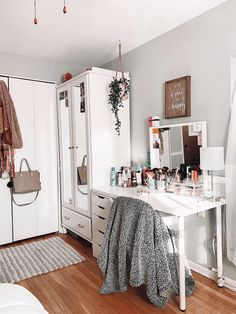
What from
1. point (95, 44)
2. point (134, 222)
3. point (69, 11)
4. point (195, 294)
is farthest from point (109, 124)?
point (195, 294)

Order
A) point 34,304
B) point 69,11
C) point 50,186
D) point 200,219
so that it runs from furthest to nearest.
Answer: point 50,186, point 200,219, point 69,11, point 34,304

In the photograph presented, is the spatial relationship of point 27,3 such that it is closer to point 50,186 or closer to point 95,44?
point 95,44

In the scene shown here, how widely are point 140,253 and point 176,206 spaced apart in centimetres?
44

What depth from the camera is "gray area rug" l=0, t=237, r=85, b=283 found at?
7.82 feet

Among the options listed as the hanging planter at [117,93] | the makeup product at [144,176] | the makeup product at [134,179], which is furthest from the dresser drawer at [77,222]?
the hanging planter at [117,93]

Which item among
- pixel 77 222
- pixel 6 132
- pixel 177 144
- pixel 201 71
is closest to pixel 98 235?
pixel 77 222

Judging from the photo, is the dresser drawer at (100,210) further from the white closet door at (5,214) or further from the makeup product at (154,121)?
the white closet door at (5,214)

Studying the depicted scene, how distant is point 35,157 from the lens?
10.8 feet

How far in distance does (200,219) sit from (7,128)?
92.7 inches

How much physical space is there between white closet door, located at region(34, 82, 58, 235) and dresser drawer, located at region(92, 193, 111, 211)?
991 millimetres

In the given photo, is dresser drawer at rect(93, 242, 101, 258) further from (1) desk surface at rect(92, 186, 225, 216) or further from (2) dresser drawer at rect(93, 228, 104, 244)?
(1) desk surface at rect(92, 186, 225, 216)

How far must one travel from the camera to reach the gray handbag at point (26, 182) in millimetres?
3057

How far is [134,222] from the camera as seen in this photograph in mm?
1840

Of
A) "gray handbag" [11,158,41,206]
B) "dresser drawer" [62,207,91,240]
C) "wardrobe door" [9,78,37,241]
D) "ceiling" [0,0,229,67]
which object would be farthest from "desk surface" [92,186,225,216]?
"ceiling" [0,0,229,67]
